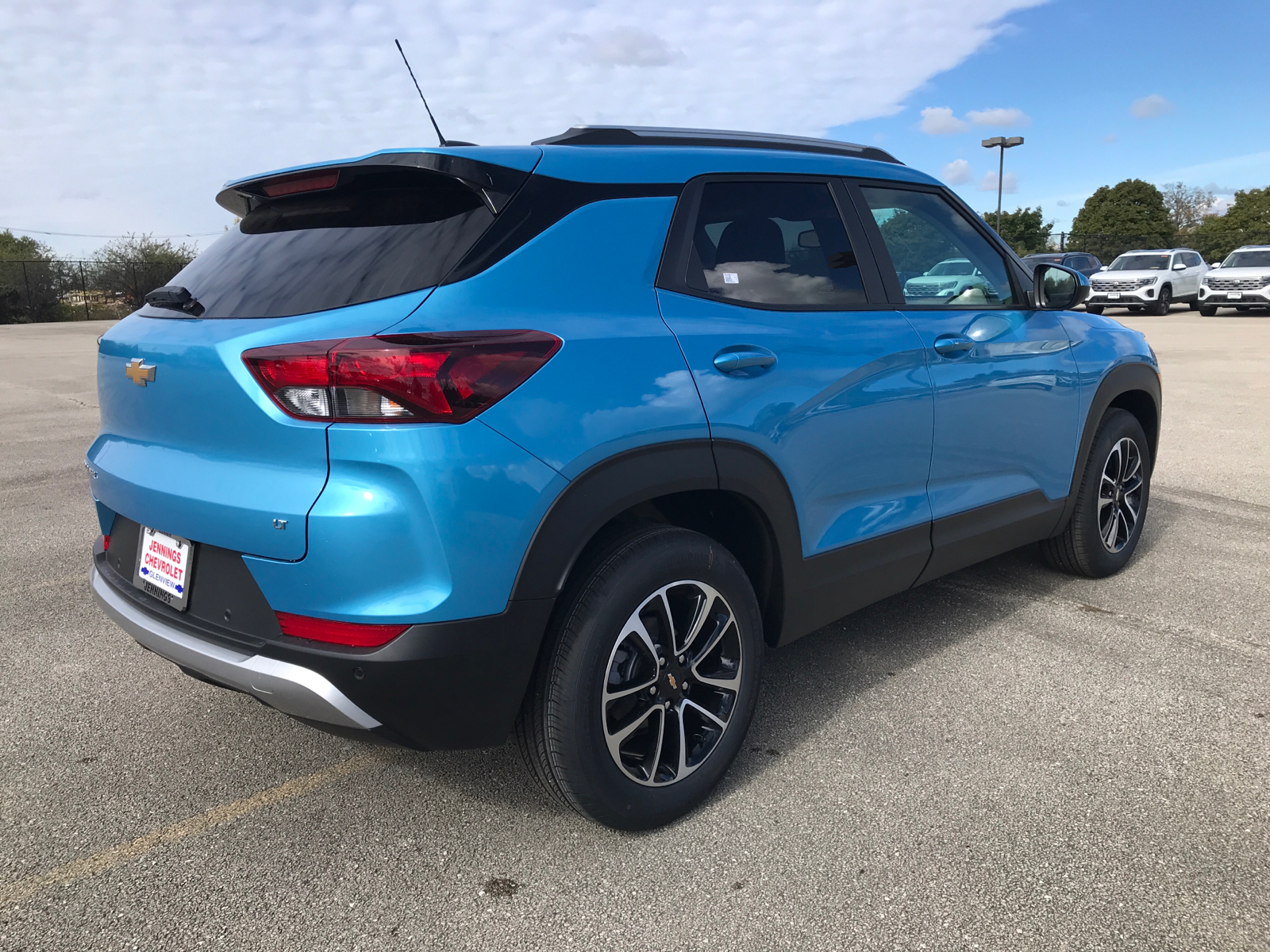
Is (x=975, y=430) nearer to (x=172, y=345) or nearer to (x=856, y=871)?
(x=856, y=871)

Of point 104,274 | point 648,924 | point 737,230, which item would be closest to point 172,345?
point 737,230

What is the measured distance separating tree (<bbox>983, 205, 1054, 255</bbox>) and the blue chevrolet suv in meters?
47.1

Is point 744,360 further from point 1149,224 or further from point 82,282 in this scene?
point 1149,224

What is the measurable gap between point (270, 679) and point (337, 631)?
211mm

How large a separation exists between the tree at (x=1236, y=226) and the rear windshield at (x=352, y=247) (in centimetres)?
6997

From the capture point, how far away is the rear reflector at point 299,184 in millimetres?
2432

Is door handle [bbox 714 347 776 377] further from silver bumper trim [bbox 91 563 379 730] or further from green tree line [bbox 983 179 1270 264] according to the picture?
green tree line [bbox 983 179 1270 264]

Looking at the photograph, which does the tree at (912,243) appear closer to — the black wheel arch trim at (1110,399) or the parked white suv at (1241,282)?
the black wheel arch trim at (1110,399)

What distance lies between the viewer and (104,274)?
126 feet

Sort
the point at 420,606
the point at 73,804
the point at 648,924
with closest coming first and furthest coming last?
1. the point at 420,606
2. the point at 648,924
3. the point at 73,804

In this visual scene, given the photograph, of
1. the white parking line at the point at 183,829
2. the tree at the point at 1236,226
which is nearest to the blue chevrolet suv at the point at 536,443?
the white parking line at the point at 183,829

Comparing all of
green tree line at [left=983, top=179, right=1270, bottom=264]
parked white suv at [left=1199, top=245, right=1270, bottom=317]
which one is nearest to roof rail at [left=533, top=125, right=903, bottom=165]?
parked white suv at [left=1199, top=245, right=1270, bottom=317]

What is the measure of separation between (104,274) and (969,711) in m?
42.9

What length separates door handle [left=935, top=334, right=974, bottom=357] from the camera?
10.6 ft
